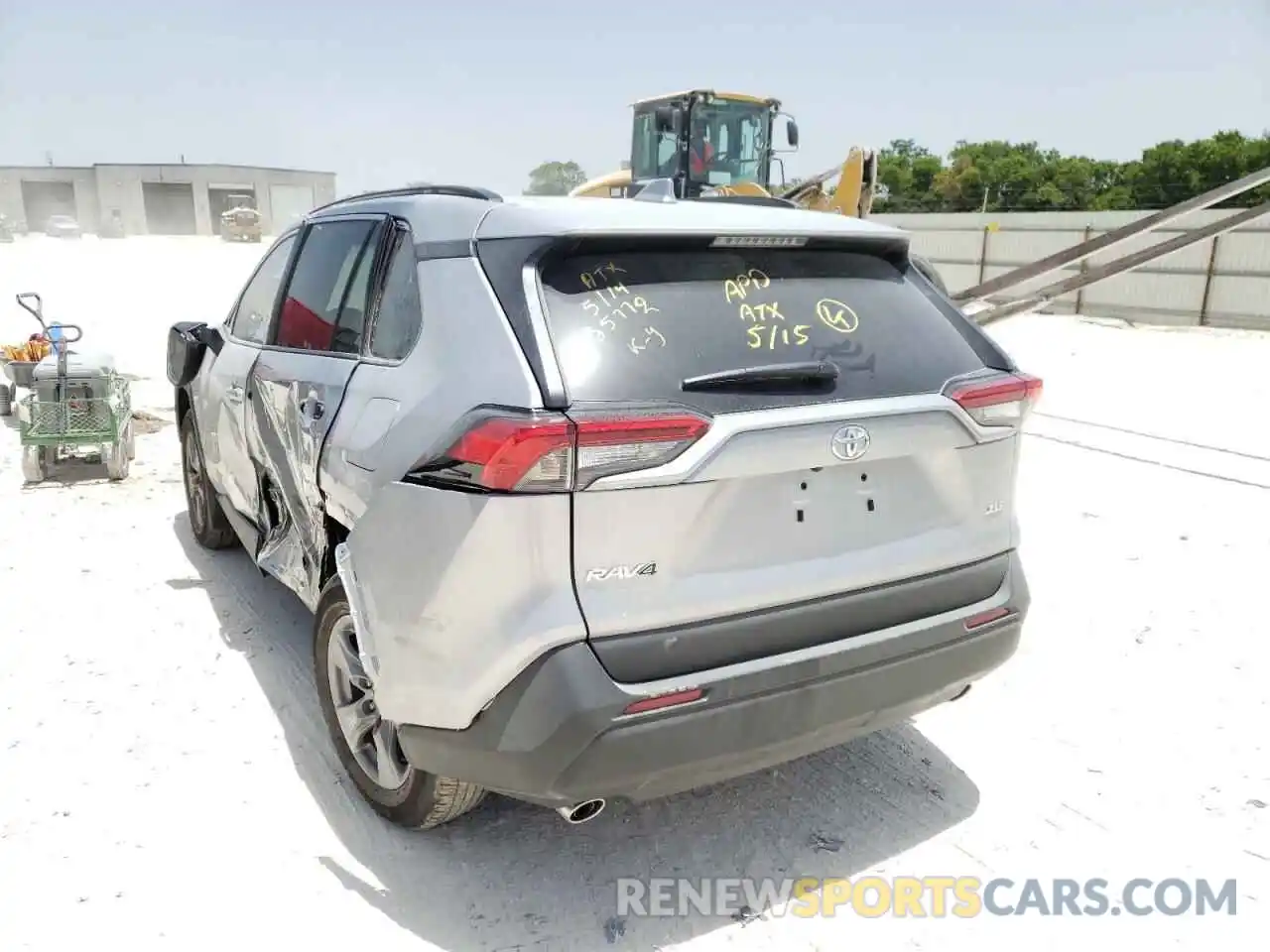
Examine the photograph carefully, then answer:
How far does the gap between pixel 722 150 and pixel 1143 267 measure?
35.4ft

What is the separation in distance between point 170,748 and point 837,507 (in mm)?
2442

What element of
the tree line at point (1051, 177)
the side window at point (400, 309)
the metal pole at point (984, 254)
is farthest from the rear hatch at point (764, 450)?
the tree line at point (1051, 177)

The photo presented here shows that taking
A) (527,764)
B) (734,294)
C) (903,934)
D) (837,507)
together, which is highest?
(734,294)

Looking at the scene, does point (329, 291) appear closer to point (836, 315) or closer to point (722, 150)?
point (836, 315)

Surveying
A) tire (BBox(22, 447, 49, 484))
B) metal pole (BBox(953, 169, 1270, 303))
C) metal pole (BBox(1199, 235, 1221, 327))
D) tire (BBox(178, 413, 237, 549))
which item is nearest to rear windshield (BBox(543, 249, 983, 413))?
metal pole (BBox(953, 169, 1270, 303))

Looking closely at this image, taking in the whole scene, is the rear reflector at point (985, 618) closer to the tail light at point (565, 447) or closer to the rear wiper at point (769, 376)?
the rear wiper at point (769, 376)

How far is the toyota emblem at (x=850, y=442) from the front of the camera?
2.29 meters

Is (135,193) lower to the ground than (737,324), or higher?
higher

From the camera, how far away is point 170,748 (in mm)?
3201

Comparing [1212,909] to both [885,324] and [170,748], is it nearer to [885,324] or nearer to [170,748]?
[885,324]

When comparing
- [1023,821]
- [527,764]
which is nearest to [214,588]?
[527,764]

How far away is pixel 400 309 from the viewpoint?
2693mm

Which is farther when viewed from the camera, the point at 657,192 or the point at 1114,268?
the point at 1114,268

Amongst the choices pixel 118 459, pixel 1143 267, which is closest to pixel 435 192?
pixel 118 459
